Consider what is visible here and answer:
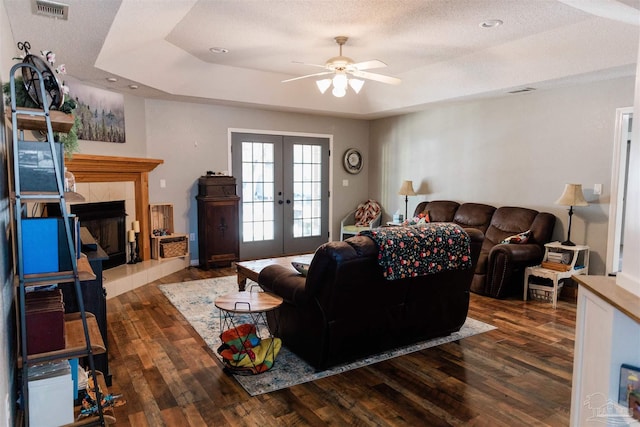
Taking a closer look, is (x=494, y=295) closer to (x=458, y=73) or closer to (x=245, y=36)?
(x=458, y=73)

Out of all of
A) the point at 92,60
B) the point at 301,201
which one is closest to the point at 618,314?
the point at 92,60

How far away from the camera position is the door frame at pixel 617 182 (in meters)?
4.45

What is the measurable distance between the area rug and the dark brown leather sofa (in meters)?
0.08

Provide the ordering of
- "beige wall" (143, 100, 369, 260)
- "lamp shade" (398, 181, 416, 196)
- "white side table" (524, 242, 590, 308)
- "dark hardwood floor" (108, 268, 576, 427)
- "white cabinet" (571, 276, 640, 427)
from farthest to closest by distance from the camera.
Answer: "lamp shade" (398, 181, 416, 196), "beige wall" (143, 100, 369, 260), "white side table" (524, 242, 590, 308), "dark hardwood floor" (108, 268, 576, 427), "white cabinet" (571, 276, 640, 427)

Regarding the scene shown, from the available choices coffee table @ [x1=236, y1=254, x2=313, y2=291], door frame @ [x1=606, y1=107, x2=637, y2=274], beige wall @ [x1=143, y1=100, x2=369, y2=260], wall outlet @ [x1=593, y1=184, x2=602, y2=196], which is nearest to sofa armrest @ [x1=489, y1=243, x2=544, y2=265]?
door frame @ [x1=606, y1=107, x2=637, y2=274]

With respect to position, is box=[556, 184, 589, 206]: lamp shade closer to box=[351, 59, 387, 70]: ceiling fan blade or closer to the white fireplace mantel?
box=[351, 59, 387, 70]: ceiling fan blade

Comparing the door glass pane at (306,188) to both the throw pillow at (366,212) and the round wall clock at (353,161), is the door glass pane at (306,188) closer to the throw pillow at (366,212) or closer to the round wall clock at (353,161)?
the round wall clock at (353,161)

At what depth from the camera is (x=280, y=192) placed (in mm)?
7133

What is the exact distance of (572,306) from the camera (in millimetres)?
4582

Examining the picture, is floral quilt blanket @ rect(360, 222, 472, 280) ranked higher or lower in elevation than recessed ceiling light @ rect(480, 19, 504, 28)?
lower

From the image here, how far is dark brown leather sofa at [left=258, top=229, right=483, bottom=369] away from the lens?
275 centimetres

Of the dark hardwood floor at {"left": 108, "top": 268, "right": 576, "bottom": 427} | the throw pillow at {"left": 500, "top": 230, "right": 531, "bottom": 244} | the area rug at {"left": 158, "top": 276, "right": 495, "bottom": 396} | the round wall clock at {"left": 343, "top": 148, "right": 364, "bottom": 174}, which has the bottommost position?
the dark hardwood floor at {"left": 108, "top": 268, "right": 576, "bottom": 427}

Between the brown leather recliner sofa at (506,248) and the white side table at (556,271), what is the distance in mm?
91

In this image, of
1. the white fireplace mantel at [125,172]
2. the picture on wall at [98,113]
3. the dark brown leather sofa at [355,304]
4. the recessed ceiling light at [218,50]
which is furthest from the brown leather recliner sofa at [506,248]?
the picture on wall at [98,113]
